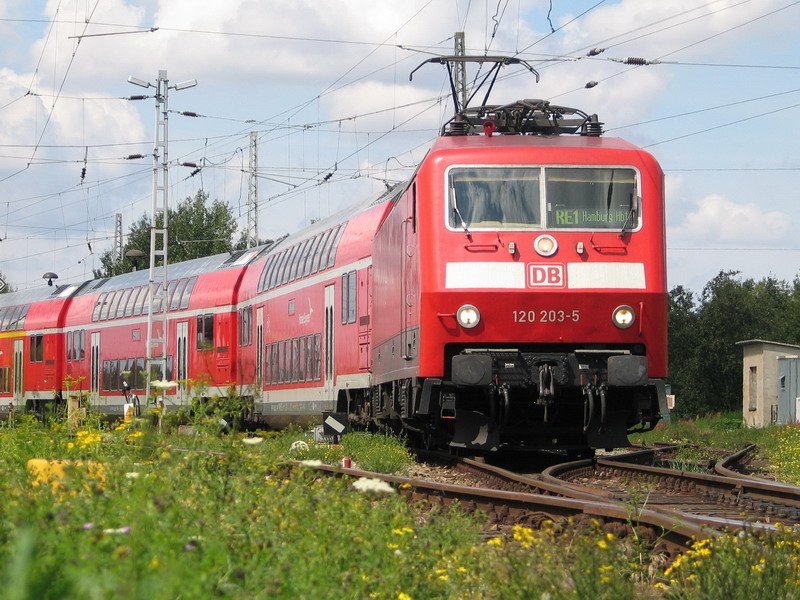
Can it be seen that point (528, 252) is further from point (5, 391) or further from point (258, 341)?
point (5, 391)

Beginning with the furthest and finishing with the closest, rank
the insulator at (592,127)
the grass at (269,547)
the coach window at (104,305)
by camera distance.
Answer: the coach window at (104,305) → the insulator at (592,127) → the grass at (269,547)

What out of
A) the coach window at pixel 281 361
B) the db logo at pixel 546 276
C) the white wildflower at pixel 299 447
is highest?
the db logo at pixel 546 276

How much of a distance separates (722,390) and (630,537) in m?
60.2

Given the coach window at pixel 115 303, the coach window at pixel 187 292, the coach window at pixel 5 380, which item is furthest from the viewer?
the coach window at pixel 5 380

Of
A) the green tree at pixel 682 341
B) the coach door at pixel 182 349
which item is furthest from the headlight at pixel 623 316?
the green tree at pixel 682 341

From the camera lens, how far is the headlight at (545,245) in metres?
12.3

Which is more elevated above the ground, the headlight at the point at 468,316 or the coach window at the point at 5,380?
the headlight at the point at 468,316

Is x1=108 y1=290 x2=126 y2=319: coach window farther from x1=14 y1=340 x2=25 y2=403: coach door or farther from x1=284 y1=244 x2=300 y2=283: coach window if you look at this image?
x1=284 y1=244 x2=300 y2=283: coach window

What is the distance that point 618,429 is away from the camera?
1291cm

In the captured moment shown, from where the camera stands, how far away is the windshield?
1239 cm

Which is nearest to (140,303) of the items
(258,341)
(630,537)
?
(258,341)

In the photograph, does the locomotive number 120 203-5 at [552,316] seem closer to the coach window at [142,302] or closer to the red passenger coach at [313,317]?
the red passenger coach at [313,317]

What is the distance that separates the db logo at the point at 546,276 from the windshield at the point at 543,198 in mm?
403

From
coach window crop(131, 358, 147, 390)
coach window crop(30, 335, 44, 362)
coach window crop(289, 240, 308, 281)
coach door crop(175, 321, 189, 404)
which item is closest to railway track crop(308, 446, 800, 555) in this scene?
coach window crop(289, 240, 308, 281)
